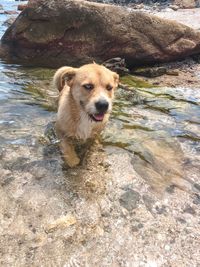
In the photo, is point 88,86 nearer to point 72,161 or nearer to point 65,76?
point 65,76

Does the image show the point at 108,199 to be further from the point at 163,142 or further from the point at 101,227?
the point at 163,142

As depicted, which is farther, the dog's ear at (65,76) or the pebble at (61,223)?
the dog's ear at (65,76)

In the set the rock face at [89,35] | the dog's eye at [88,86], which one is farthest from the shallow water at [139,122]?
the rock face at [89,35]

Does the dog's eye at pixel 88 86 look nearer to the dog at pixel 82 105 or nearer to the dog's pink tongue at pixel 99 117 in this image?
the dog at pixel 82 105

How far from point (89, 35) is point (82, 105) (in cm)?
574

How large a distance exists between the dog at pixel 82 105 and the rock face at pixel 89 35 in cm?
490

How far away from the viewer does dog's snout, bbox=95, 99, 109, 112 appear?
5.28 meters

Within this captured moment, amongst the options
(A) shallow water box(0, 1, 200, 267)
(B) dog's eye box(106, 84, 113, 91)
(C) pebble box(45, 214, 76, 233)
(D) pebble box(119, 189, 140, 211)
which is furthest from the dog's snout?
(C) pebble box(45, 214, 76, 233)

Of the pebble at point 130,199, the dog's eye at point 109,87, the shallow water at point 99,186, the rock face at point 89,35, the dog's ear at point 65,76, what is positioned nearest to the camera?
the shallow water at point 99,186

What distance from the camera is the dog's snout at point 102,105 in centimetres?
528

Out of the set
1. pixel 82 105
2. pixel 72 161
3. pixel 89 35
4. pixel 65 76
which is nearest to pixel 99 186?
pixel 72 161

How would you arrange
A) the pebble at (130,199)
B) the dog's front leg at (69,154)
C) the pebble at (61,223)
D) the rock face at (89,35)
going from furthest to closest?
1. the rock face at (89,35)
2. the dog's front leg at (69,154)
3. the pebble at (130,199)
4. the pebble at (61,223)

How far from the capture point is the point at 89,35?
11016mm

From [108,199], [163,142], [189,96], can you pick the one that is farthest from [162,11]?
[108,199]
